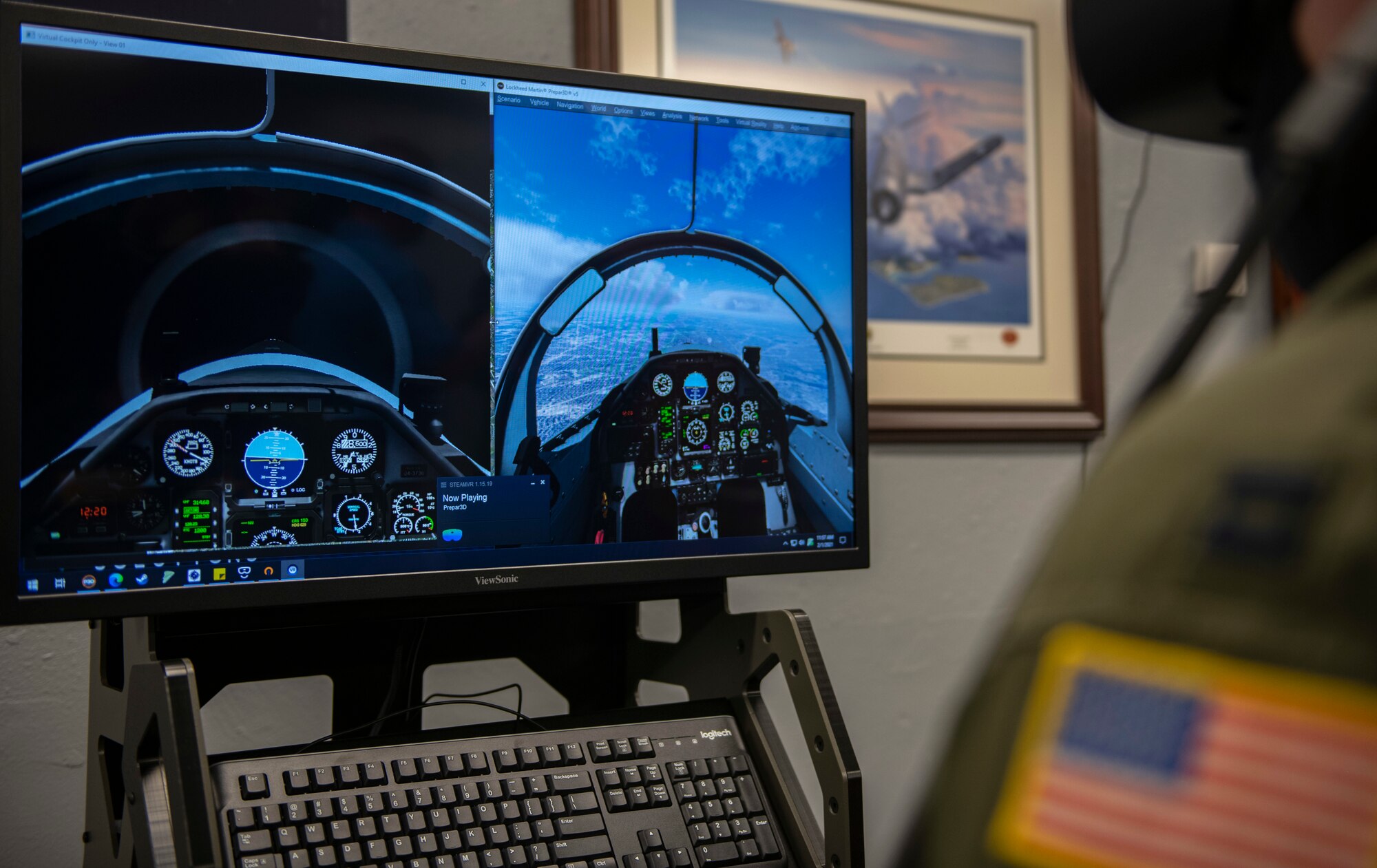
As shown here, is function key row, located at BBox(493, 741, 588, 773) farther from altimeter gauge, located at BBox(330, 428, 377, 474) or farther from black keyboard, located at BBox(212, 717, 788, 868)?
altimeter gauge, located at BBox(330, 428, 377, 474)

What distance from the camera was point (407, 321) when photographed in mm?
822

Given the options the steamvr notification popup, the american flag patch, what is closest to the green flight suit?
the american flag patch

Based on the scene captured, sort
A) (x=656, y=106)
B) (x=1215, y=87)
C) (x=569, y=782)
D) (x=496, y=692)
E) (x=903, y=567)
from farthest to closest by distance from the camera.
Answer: (x=903, y=567)
(x=496, y=692)
(x=656, y=106)
(x=569, y=782)
(x=1215, y=87)

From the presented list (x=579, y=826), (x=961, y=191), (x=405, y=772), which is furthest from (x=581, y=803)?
(x=961, y=191)

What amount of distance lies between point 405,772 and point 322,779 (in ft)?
0.19

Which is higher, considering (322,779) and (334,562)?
(334,562)

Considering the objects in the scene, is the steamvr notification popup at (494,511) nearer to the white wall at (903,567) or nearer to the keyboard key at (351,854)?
the keyboard key at (351,854)

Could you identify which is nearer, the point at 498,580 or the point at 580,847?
the point at 580,847

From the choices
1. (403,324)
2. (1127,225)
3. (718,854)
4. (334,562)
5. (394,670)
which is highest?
(1127,225)

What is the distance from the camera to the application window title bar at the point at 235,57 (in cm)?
73

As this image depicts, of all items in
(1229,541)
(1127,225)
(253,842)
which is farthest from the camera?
(1127,225)

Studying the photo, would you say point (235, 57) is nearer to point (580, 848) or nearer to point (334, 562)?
point (334, 562)

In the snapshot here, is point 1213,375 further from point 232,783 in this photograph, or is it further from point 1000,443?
point 1000,443

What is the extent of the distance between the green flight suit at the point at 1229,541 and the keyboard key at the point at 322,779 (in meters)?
0.58
